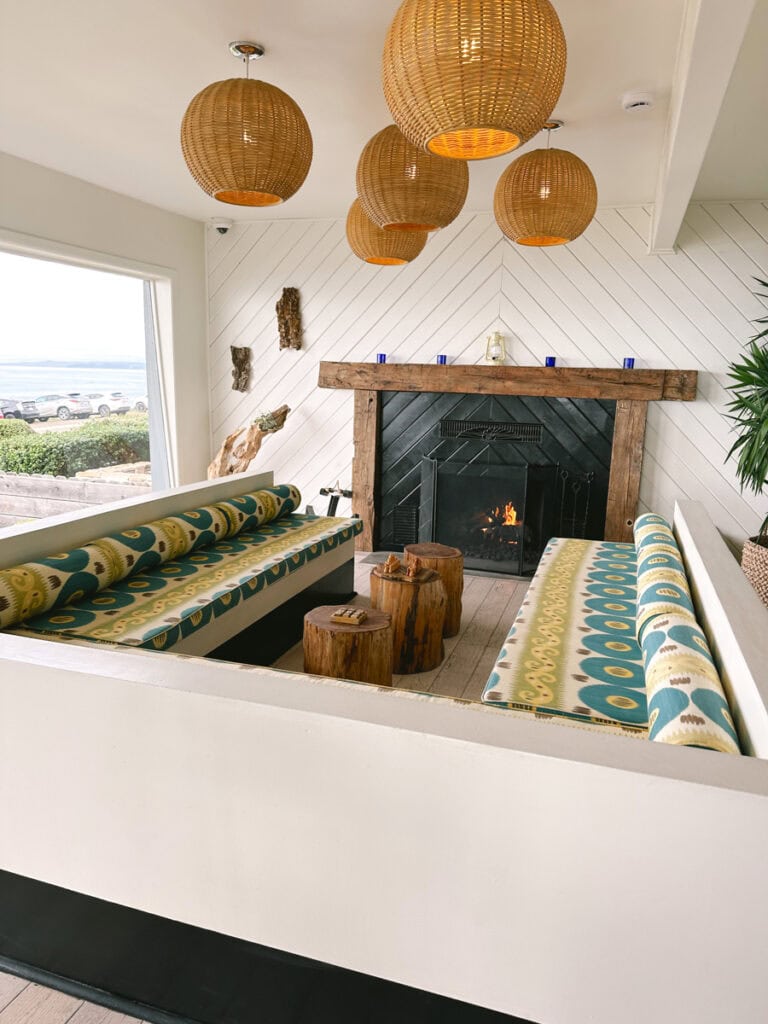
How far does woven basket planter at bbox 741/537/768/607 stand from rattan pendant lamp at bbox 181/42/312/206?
3.46 meters

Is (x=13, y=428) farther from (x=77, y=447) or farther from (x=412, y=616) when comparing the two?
(x=412, y=616)

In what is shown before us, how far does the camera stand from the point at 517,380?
17.5 feet

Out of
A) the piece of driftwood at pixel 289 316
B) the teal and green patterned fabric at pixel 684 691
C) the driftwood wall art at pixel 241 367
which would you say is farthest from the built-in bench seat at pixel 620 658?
the driftwood wall art at pixel 241 367

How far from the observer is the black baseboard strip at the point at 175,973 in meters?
1.48

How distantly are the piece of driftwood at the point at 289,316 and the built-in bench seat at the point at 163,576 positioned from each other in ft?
7.05

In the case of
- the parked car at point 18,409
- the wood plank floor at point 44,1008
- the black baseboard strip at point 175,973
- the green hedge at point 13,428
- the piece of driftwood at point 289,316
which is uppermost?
the piece of driftwood at point 289,316

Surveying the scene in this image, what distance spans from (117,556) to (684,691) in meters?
2.27

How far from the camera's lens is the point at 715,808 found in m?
1.18

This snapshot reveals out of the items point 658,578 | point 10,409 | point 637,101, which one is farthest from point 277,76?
point 10,409

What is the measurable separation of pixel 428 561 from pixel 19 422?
3055 mm

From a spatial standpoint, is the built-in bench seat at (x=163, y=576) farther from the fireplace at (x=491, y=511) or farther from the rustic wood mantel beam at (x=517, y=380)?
the rustic wood mantel beam at (x=517, y=380)

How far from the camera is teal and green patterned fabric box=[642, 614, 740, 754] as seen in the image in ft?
5.09

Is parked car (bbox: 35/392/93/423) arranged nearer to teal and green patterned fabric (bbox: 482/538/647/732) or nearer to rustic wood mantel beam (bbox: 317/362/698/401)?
rustic wood mantel beam (bbox: 317/362/698/401)

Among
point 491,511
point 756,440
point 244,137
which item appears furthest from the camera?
point 491,511
